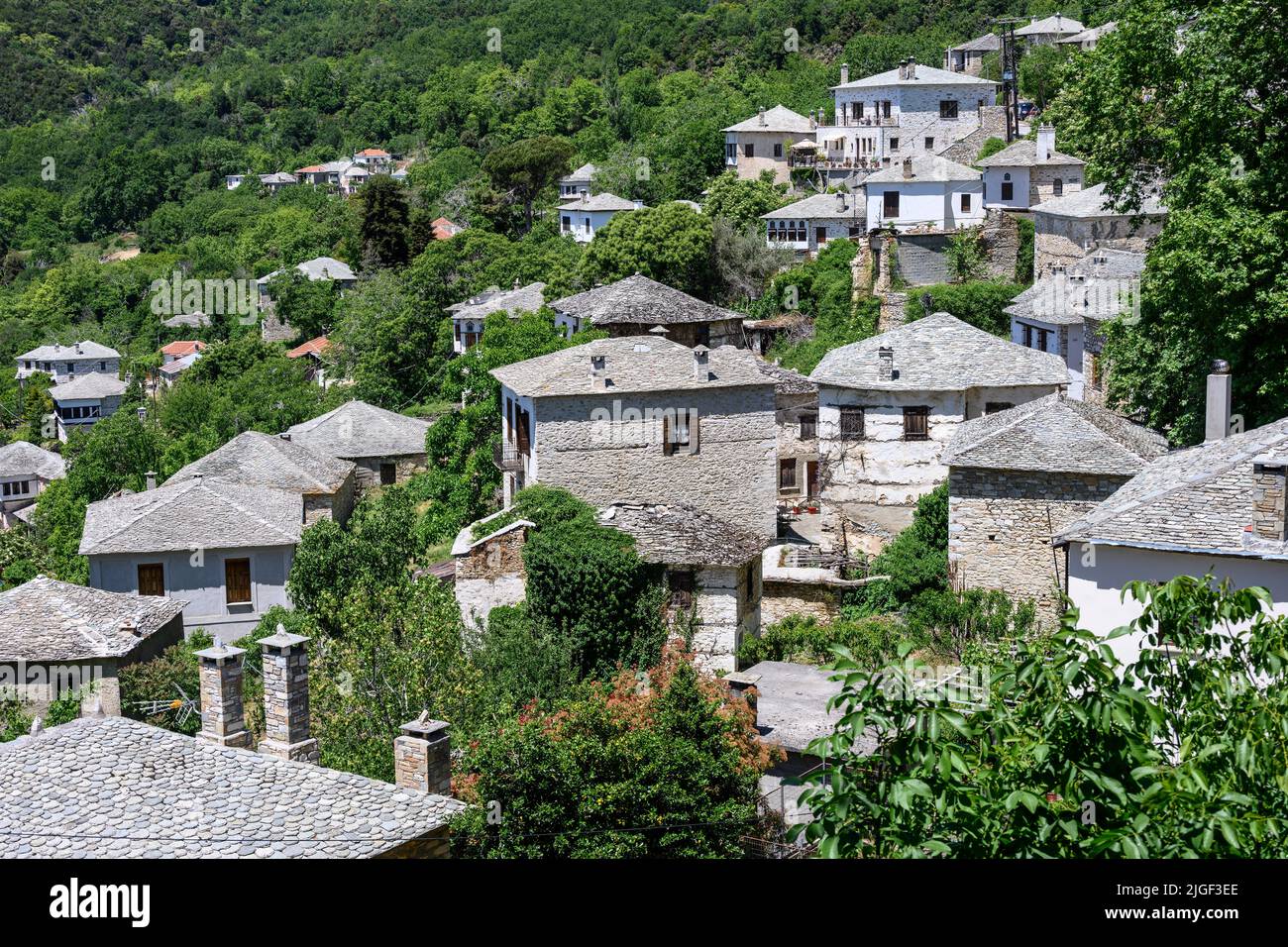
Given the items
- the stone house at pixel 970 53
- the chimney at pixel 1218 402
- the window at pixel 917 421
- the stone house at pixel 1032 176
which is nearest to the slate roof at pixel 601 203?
the stone house at pixel 970 53

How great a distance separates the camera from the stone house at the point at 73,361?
289ft

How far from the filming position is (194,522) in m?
35.1

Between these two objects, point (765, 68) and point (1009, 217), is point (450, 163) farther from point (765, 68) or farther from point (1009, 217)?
point (1009, 217)

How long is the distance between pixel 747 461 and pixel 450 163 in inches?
2936

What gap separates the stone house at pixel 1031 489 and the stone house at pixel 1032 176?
73.9 ft

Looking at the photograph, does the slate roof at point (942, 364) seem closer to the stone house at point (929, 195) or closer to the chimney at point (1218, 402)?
the chimney at point (1218, 402)

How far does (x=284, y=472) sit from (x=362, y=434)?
557cm

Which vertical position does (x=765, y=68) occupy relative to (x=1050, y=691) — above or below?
above

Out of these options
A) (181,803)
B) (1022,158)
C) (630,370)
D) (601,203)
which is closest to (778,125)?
(601,203)

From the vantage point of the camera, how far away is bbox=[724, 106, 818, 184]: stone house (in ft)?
221

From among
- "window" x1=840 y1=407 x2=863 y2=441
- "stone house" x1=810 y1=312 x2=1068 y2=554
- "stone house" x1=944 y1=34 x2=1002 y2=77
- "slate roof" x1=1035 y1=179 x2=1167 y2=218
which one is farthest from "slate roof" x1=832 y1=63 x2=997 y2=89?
"window" x1=840 y1=407 x2=863 y2=441

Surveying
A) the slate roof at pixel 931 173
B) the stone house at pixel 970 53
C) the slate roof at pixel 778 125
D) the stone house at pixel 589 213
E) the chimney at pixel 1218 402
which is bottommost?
the chimney at pixel 1218 402

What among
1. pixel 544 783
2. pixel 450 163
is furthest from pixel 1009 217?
pixel 450 163

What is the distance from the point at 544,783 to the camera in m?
15.6
